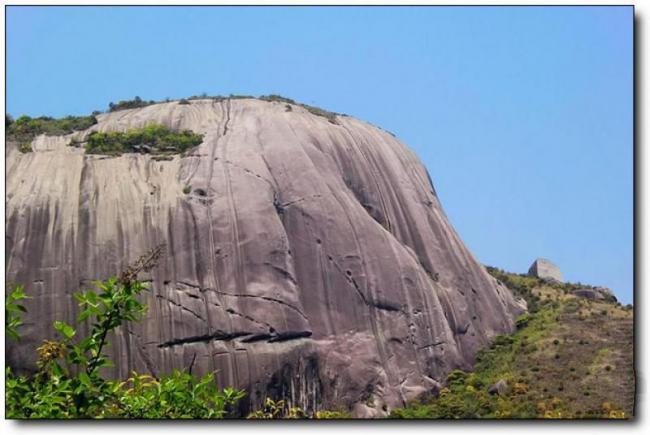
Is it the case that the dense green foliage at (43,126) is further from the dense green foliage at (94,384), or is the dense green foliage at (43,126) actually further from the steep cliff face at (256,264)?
the dense green foliage at (94,384)

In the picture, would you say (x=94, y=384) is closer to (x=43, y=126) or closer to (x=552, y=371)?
(x=552, y=371)

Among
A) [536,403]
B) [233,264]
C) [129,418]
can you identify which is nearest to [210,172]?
[233,264]

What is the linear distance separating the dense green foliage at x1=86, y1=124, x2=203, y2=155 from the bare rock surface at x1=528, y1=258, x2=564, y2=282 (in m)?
23.7

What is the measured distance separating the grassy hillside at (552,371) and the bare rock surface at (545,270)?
316 inches

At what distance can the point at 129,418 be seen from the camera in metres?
21.8

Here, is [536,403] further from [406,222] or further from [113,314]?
[113,314]

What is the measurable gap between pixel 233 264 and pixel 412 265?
27.6ft

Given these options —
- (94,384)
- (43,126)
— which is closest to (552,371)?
(43,126)

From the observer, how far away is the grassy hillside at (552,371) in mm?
45000

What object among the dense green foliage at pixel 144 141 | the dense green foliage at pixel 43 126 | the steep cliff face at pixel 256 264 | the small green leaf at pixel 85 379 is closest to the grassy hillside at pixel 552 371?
the steep cliff face at pixel 256 264

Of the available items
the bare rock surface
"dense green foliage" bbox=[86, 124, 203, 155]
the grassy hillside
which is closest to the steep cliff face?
"dense green foliage" bbox=[86, 124, 203, 155]

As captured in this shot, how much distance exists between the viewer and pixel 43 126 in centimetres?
5688

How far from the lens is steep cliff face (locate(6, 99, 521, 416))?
4678 centimetres

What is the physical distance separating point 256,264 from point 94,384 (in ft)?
95.8
